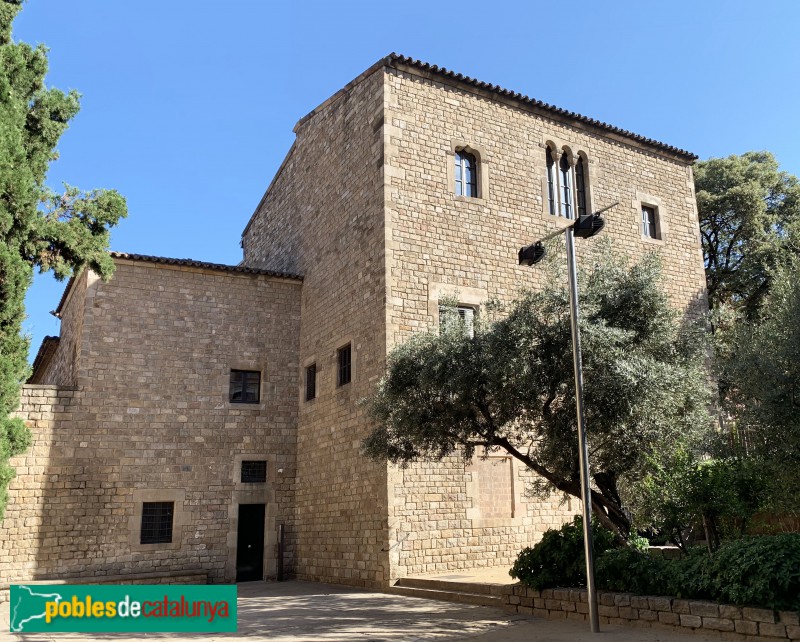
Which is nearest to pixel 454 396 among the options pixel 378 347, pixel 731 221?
pixel 378 347

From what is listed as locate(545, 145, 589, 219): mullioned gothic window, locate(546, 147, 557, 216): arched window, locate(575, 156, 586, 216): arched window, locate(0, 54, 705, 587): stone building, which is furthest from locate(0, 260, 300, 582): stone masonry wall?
locate(575, 156, 586, 216): arched window

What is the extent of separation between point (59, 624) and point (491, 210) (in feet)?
37.2

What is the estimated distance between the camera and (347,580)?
13875 millimetres

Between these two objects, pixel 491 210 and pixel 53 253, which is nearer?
pixel 53 253

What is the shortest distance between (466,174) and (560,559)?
9162mm

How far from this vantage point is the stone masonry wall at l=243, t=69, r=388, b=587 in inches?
542

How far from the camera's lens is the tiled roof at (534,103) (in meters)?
15.2

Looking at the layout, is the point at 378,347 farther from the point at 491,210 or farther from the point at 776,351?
the point at 776,351

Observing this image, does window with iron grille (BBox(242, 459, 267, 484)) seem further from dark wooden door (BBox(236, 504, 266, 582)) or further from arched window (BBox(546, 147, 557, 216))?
arched window (BBox(546, 147, 557, 216))

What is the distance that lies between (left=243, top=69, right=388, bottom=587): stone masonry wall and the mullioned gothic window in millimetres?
4586

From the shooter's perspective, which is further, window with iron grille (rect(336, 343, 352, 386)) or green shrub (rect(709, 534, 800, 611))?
window with iron grille (rect(336, 343, 352, 386))

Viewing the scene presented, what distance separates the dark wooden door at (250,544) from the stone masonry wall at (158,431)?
183 millimetres

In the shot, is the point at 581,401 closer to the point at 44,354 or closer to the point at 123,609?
the point at 123,609

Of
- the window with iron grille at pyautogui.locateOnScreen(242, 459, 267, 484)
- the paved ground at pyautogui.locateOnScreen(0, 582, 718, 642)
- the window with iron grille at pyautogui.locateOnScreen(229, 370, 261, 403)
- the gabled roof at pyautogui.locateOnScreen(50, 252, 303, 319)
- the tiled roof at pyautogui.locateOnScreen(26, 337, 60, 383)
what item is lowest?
the paved ground at pyautogui.locateOnScreen(0, 582, 718, 642)
